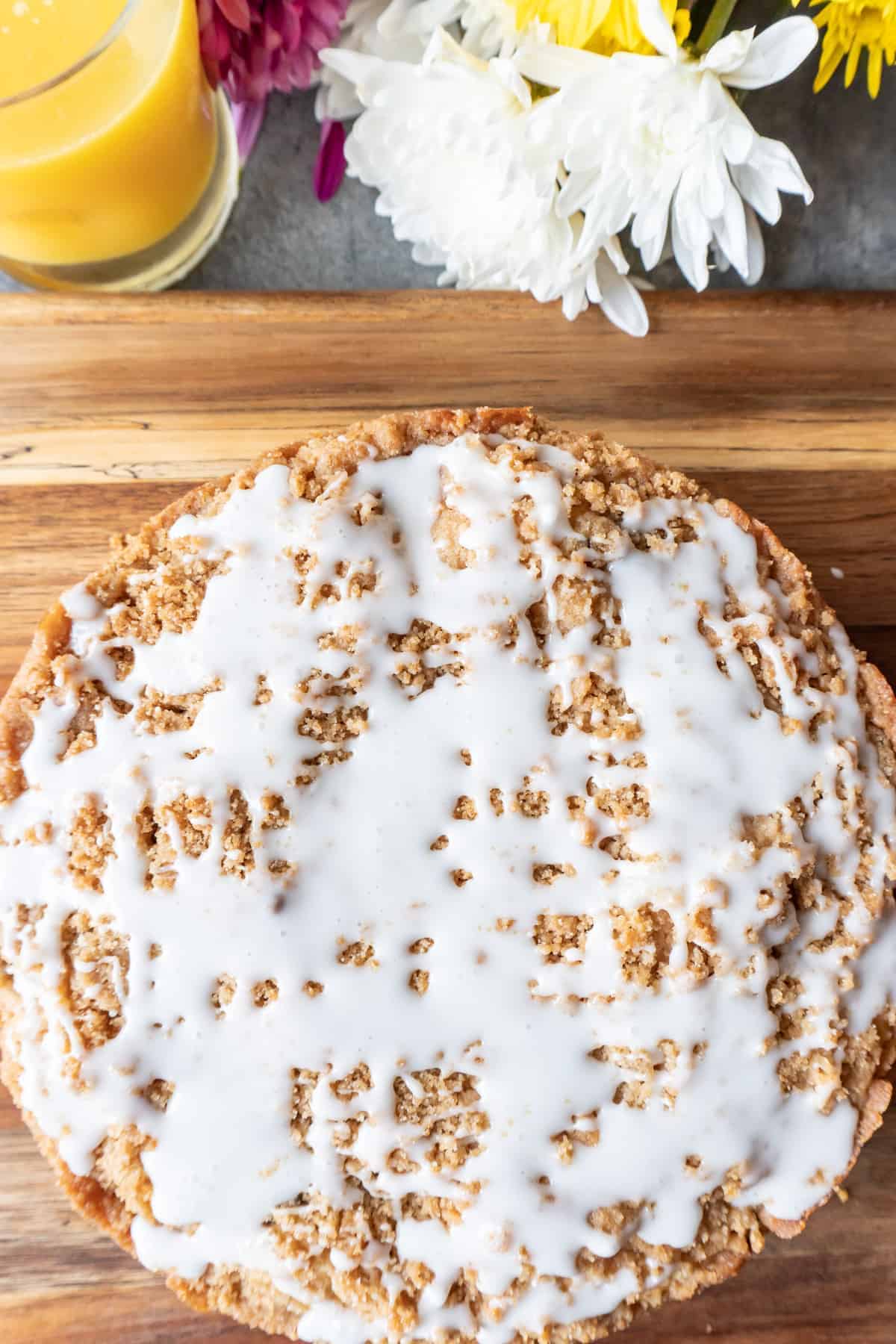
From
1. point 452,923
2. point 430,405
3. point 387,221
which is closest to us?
point 452,923

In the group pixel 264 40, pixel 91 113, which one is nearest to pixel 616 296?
pixel 264 40

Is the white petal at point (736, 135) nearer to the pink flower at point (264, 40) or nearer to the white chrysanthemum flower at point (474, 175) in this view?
the white chrysanthemum flower at point (474, 175)

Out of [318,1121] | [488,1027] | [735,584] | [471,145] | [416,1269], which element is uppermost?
[471,145]

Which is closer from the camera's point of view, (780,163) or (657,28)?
(657,28)

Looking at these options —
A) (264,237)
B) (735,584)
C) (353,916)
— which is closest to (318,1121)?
(353,916)

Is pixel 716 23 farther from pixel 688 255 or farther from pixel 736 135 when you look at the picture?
pixel 688 255

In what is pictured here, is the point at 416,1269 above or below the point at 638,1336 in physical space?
above

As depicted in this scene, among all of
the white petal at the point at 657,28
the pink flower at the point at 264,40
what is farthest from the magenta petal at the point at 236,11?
the white petal at the point at 657,28

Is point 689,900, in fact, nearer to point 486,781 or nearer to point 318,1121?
point 486,781
